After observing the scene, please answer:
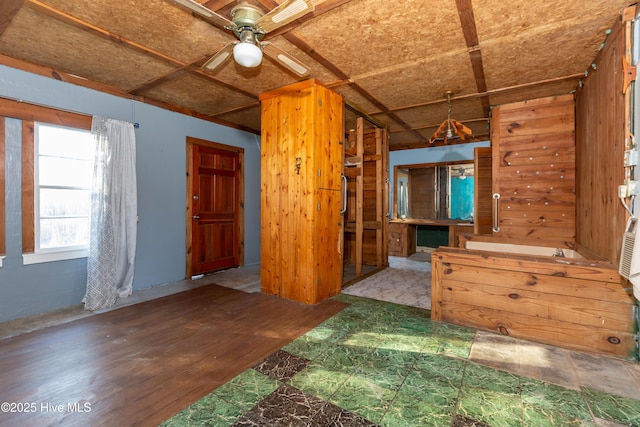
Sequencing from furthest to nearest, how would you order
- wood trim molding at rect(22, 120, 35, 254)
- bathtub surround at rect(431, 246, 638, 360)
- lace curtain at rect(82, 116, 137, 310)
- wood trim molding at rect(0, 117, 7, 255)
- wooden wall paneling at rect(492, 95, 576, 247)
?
wooden wall paneling at rect(492, 95, 576, 247)
lace curtain at rect(82, 116, 137, 310)
wood trim molding at rect(22, 120, 35, 254)
wood trim molding at rect(0, 117, 7, 255)
bathtub surround at rect(431, 246, 638, 360)

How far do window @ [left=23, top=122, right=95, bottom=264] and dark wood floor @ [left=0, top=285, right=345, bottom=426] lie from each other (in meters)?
0.96

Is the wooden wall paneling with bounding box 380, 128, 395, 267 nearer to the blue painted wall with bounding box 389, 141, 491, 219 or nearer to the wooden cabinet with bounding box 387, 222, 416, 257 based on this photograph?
the wooden cabinet with bounding box 387, 222, 416, 257

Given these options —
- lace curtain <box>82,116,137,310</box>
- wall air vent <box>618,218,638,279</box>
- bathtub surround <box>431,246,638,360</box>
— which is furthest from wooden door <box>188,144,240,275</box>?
wall air vent <box>618,218,638,279</box>

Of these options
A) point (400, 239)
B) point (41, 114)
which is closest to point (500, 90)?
point (400, 239)

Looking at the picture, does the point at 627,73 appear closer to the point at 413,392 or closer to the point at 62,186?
the point at 413,392

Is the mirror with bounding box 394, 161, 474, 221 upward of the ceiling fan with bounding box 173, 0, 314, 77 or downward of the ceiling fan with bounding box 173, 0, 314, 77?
downward

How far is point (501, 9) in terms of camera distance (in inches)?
79.4

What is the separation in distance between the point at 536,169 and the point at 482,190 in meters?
0.92

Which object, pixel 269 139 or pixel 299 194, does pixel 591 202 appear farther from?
pixel 269 139

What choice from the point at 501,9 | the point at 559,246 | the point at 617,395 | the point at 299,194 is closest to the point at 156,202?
the point at 299,194

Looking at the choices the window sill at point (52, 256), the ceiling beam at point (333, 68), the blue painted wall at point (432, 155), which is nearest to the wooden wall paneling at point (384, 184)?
the ceiling beam at point (333, 68)

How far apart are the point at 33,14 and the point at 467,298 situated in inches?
163

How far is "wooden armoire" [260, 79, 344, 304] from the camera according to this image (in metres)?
3.24

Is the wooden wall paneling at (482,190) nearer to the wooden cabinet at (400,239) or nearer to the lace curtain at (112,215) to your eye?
the wooden cabinet at (400,239)
